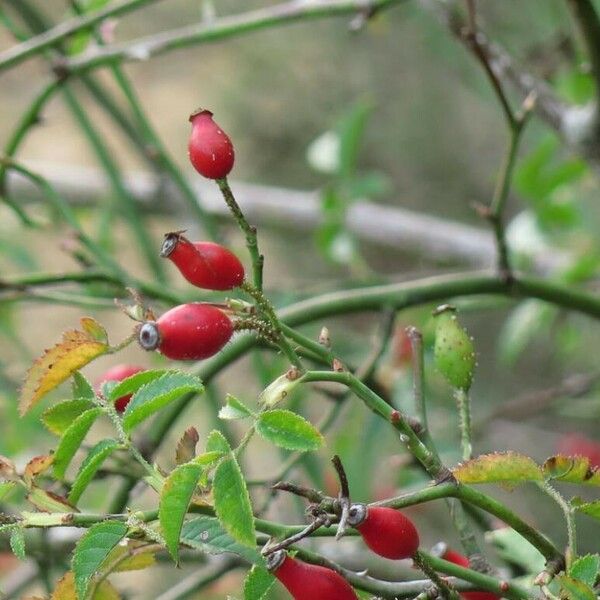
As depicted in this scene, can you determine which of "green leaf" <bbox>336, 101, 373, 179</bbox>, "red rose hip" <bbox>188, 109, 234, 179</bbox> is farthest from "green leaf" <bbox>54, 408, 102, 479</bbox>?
"green leaf" <bbox>336, 101, 373, 179</bbox>

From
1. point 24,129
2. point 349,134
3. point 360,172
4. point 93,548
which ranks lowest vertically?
point 93,548

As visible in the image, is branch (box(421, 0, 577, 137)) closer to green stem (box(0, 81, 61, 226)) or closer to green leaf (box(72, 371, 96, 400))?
green stem (box(0, 81, 61, 226))

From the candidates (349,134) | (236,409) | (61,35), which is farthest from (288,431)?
(349,134)

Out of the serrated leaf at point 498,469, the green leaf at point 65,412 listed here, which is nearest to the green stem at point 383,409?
the serrated leaf at point 498,469

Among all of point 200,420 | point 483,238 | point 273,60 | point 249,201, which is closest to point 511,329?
point 483,238

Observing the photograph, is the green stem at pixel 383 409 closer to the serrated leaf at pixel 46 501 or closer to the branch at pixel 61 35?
the serrated leaf at pixel 46 501

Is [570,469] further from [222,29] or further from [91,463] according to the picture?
[222,29]

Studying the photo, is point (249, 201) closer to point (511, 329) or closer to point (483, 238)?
point (483, 238)
